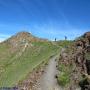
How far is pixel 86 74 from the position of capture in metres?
56.0

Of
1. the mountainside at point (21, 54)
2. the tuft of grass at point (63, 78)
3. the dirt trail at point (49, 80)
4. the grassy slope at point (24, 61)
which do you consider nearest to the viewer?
the tuft of grass at point (63, 78)

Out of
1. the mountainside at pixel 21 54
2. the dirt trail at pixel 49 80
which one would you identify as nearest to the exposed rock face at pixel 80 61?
the dirt trail at pixel 49 80

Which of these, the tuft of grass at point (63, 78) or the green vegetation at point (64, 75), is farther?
the green vegetation at point (64, 75)

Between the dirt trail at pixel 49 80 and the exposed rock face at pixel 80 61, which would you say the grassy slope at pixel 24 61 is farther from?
the exposed rock face at pixel 80 61

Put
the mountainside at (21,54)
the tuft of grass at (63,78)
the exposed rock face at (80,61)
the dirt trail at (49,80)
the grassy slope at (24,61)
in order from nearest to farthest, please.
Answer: the exposed rock face at (80,61)
the tuft of grass at (63,78)
the dirt trail at (49,80)
the grassy slope at (24,61)
the mountainside at (21,54)

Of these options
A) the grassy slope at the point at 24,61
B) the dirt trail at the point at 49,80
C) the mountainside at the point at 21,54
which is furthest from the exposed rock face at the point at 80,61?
the mountainside at the point at 21,54

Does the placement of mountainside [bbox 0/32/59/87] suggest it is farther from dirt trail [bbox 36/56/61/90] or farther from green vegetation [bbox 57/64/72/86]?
green vegetation [bbox 57/64/72/86]

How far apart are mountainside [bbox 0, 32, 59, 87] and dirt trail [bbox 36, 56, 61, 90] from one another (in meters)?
17.4

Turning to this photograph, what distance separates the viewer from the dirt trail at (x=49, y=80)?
5900 cm

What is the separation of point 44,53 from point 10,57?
15922mm

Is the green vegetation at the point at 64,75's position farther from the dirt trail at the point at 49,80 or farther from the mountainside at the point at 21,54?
the mountainside at the point at 21,54

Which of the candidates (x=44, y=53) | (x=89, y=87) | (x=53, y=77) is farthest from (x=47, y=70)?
(x=44, y=53)

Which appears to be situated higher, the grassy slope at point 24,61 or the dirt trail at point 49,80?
the grassy slope at point 24,61

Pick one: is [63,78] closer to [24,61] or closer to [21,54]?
[24,61]
